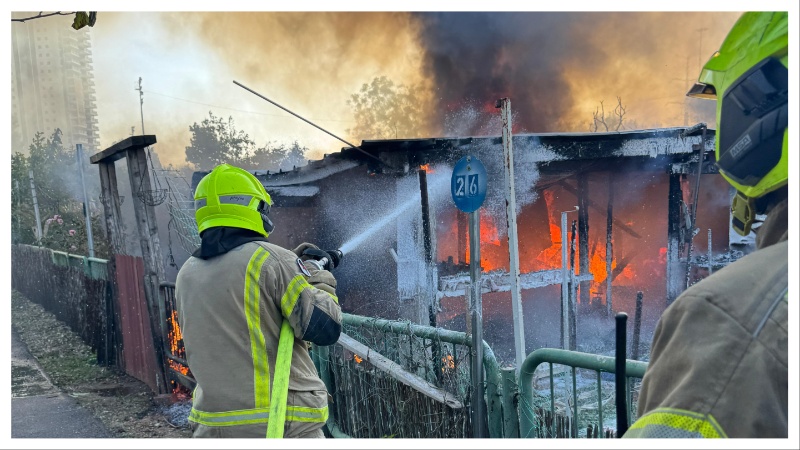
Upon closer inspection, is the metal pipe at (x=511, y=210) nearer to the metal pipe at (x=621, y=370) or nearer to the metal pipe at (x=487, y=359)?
the metal pipe at (x=487, y=359)

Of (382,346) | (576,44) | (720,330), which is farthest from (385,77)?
(720,330)

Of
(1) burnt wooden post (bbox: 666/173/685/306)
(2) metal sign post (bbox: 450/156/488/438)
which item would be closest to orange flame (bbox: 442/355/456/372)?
(2) metal sign post (bbox: 450/156/488/438)

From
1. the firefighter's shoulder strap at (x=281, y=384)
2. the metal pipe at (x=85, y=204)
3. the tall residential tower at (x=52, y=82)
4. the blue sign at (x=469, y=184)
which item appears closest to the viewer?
the firefighter's shoulder strap at (x=281, y=384)

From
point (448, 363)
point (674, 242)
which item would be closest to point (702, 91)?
point (448, 363)

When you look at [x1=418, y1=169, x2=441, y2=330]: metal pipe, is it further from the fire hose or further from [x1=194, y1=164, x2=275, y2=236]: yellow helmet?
the fire hose

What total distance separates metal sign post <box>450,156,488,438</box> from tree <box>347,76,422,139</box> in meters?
5.78

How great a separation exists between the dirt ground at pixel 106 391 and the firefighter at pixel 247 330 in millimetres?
3662

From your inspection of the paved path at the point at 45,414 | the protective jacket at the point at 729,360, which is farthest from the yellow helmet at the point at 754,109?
the paved path at the point at 45,414

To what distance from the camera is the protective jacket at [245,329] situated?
234cm

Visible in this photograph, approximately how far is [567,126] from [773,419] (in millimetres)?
11412

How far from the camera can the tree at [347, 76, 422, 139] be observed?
8.90 m

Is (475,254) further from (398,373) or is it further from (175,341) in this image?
(175,341)
